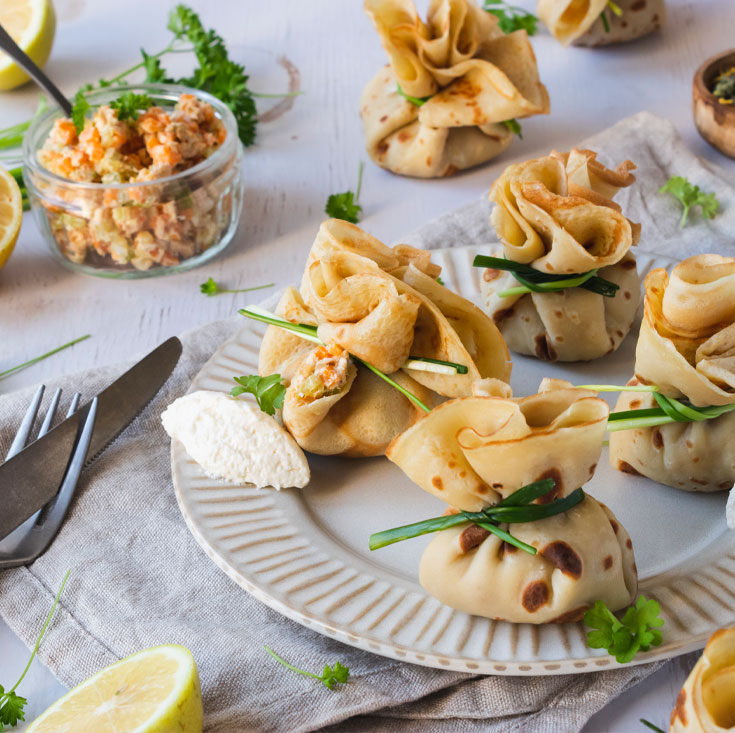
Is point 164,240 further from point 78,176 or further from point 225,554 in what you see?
point 225,554

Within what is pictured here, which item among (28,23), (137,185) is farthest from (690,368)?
(28,23)

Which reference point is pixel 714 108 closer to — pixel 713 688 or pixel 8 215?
pixel 8 215

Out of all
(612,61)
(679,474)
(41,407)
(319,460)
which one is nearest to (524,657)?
(679,474)

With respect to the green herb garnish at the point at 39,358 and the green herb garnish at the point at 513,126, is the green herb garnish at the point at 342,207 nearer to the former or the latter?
the green herb garnish at the point at 513,126

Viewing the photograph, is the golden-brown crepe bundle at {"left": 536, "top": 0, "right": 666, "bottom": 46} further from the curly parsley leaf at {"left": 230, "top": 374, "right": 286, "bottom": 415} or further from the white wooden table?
the curly parsley leaf at {"left": 230, "top": 374, "right": 286, "bottom": 415}

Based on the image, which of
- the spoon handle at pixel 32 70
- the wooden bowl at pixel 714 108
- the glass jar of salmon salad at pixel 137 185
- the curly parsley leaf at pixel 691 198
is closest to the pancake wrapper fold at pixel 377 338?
the glass jar of salmon salad at pixel 137 185

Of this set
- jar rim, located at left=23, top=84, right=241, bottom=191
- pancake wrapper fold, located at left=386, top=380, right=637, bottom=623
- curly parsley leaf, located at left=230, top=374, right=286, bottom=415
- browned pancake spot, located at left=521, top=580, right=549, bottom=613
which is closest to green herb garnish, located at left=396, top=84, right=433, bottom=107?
jar rim, located at left=23, top=84, right=241, bottom=191
